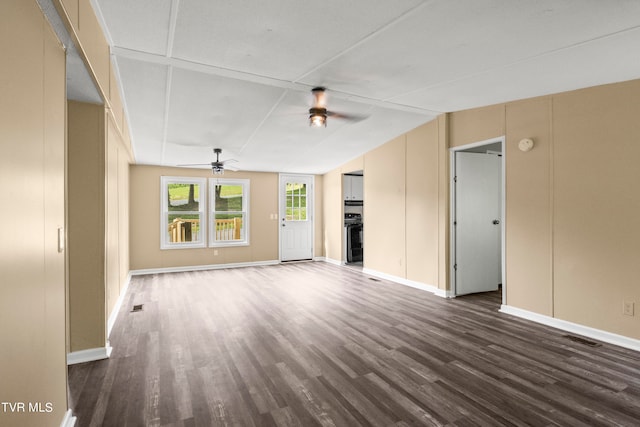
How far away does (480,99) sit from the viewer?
406cm

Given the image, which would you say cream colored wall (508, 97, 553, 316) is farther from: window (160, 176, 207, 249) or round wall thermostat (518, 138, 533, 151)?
window (160, 176, 207, 249)

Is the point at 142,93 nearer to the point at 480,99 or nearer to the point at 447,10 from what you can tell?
the point at 447,10

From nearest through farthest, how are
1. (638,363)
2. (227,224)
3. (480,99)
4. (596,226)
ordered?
(638,363) → (596,226) → (480,99) → (227,224)

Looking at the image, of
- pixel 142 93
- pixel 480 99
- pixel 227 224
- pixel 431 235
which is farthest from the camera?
pixel 227 224

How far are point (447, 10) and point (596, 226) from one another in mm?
2682

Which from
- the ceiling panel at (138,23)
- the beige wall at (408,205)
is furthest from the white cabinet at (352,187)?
the ceiling panel at (138,23)

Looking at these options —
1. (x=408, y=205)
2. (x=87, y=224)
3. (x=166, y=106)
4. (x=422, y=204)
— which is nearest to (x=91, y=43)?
(x=87, y=224)

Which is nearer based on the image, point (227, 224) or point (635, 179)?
point (635, 179)

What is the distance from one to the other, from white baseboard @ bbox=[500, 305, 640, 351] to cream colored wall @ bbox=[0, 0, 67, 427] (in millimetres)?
4438

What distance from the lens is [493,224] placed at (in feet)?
17.3

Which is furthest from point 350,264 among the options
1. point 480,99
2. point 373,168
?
point 480,99

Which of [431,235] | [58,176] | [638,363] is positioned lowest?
[638,363]

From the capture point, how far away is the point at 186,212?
7176 millimetres

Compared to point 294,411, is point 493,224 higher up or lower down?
higher up
